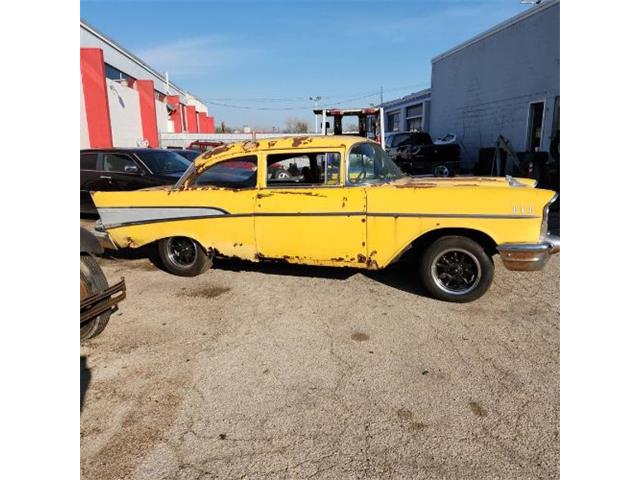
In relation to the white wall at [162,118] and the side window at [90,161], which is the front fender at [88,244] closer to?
the side window at [90,161]

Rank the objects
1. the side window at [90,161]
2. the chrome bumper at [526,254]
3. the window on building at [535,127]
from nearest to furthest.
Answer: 1. the chrome bumper at [526,254]
2. the side window at [90,161]
3. the window on building at [535,127]

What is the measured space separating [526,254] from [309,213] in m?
2.14

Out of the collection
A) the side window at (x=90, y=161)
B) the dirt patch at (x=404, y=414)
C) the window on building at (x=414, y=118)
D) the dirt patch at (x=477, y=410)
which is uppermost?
the window on building at (x=414, y=118)

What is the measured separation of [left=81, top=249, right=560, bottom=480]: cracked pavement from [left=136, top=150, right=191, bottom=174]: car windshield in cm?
404

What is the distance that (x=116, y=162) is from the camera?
8305mm

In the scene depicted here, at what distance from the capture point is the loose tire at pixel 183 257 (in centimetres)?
517

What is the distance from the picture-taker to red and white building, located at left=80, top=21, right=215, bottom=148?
57.1 feet

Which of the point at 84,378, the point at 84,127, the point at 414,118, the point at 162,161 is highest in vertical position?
the point at 414,118

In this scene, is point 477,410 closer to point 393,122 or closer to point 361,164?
point 361,164

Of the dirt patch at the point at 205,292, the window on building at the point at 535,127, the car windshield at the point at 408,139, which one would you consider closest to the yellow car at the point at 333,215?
the dirt patch at the point at 205,292

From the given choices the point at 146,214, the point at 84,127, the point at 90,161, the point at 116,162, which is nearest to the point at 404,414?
the point at 146,214

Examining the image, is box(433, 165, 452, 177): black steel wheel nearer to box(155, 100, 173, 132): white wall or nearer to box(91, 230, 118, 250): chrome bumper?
box(91, 230, 118, 250): chrome bumper

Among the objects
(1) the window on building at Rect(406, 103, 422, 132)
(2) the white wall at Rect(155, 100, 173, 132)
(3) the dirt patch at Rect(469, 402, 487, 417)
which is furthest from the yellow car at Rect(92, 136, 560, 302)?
(2) the white wall at Rect(155, 100, 173, 132)

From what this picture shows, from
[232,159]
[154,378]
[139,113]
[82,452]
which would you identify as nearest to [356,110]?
[232,159]
